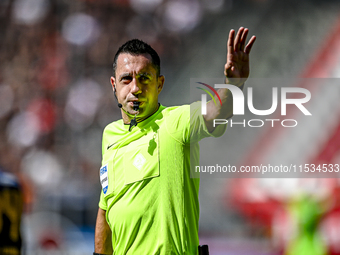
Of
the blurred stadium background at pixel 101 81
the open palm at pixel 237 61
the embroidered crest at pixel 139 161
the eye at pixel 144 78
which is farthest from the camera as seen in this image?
the blurred stadium background at pixel 101 81

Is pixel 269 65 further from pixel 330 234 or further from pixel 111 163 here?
pixel 111 163

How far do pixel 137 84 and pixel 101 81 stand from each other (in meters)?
2.27

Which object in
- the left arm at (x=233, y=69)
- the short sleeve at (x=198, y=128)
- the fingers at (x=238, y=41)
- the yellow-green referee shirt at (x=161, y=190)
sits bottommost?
the yellow-green referee shirt at (x=161, y=190)

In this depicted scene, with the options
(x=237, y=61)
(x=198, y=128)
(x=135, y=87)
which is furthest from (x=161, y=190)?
(x=237, y=61)

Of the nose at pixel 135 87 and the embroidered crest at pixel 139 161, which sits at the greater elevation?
the nose at pixel 135 87

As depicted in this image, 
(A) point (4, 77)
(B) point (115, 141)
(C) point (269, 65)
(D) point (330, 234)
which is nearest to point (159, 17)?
(C) point (269, 65)

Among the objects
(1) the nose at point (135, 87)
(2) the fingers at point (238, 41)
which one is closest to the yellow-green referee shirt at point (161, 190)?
(1) the nose at point (135, 87)

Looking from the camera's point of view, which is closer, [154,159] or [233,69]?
[233,69]

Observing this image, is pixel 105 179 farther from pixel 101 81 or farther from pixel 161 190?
pixel 101 81

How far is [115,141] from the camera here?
5.90 ft

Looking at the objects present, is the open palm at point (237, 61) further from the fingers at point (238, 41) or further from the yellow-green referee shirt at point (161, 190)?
the yellow-green referee shirt at point (161, 190)

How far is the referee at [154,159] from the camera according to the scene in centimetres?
148

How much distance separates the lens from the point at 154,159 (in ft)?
5.11

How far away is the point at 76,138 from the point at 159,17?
1564 mm
